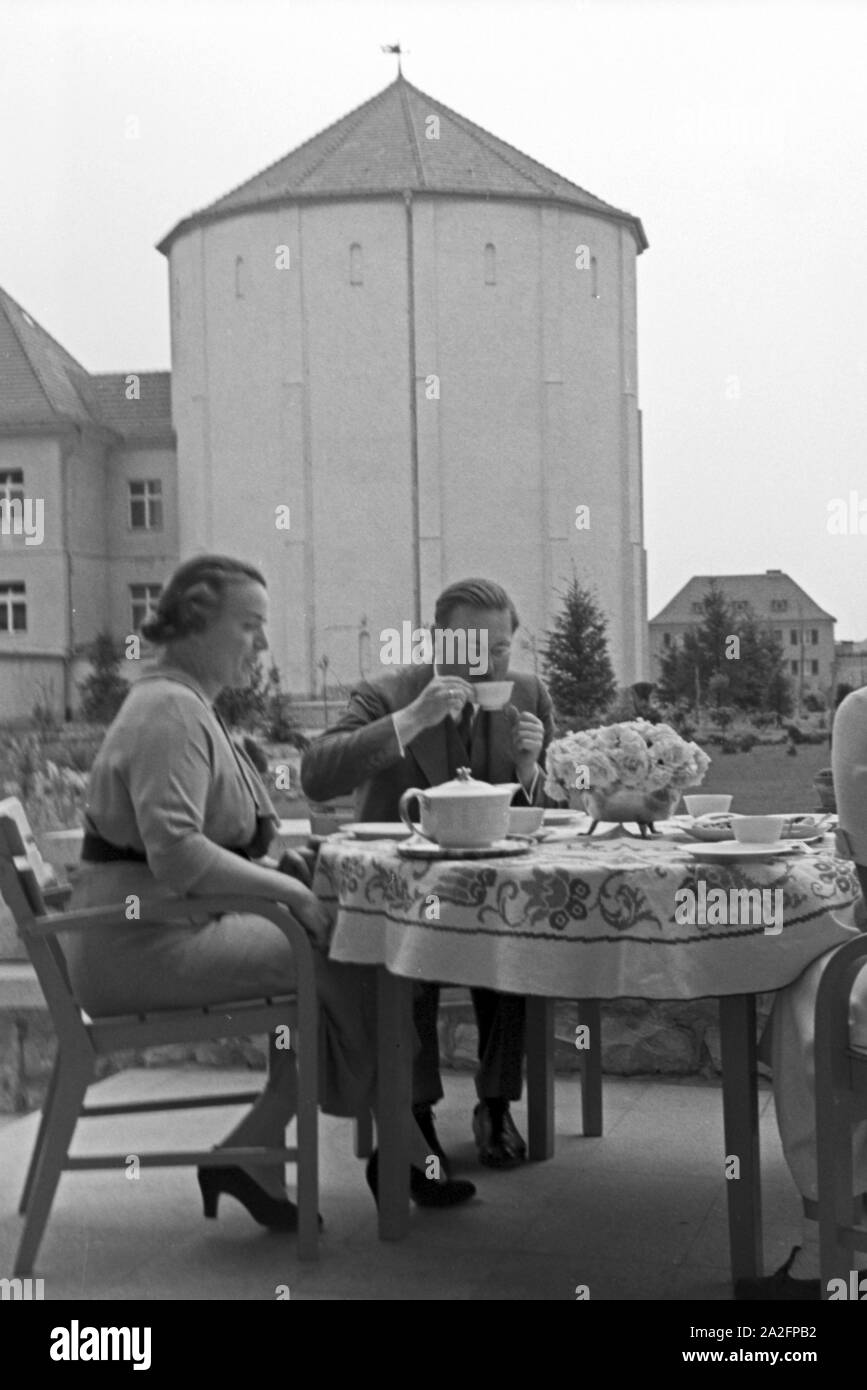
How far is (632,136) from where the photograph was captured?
18.0ft

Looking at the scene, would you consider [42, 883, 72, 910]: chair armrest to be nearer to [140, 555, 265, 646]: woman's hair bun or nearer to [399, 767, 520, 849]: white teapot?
[140, 555, 265, 646]: woman's hair bun

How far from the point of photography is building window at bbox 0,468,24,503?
5.72m

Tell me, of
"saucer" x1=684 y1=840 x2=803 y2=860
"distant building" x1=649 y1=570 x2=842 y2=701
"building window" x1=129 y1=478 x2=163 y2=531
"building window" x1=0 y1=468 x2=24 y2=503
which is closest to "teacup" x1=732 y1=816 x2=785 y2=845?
"saucer" x1=684 y1=840 x2=803 y2=860

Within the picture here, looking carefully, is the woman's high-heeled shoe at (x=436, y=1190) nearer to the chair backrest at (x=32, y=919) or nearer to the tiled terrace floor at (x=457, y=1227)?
the tiled terrace floor at (x=457, y=1227)

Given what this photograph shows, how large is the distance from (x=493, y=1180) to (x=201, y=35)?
8.24 feet

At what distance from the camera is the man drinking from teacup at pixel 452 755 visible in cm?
253

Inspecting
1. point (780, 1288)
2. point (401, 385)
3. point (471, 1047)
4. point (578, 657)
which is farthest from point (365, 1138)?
point (401, 385)

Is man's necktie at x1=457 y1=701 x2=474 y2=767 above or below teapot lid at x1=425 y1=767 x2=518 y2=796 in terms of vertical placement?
above

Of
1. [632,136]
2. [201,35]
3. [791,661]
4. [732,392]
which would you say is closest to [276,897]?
[201,35]

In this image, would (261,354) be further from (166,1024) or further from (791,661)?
(166,1024)

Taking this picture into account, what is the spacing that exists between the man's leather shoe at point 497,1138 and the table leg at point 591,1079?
189 mm

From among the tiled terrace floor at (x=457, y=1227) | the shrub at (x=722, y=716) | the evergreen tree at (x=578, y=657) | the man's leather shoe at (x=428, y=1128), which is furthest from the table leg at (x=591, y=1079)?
the evergreen tree at (x=578, y=657)

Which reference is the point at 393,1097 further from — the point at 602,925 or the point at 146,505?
the point at 146,505

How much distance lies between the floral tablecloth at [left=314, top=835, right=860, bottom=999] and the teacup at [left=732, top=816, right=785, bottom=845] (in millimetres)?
49
